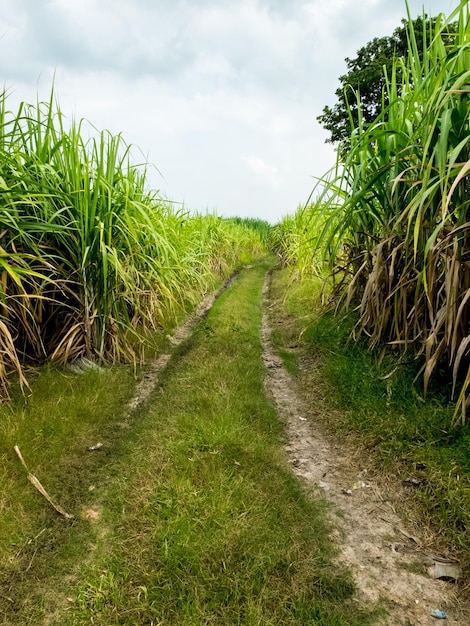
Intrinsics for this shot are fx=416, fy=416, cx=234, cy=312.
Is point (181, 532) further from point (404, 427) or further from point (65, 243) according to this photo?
point (65, 243)

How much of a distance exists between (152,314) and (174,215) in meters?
2.41

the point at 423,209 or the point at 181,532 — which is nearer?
the point at 181,532

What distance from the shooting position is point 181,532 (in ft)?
5.97

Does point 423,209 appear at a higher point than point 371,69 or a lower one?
lower

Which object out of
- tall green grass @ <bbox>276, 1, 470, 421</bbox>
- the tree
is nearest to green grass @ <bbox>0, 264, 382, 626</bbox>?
tall green grass @ <bbox>276, 1, 470, 421</bbox>

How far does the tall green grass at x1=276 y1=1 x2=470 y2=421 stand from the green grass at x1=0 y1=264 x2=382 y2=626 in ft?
3.43

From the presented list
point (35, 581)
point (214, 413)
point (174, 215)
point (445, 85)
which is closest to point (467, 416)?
point (214, 413)

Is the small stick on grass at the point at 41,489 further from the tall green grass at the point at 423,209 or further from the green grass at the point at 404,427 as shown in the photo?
the tall green grass at the point at 423,209

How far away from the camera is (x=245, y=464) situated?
230cm

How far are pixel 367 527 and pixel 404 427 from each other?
2.25 feet

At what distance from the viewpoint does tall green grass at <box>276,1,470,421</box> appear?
2.16m

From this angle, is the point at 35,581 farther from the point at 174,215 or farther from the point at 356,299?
the point at 174,215

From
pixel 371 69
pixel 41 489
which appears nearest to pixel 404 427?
pixel 41 489

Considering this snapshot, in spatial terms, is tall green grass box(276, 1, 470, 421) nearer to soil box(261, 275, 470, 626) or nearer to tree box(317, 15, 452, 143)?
soil box(261, 275, 470, 626)
